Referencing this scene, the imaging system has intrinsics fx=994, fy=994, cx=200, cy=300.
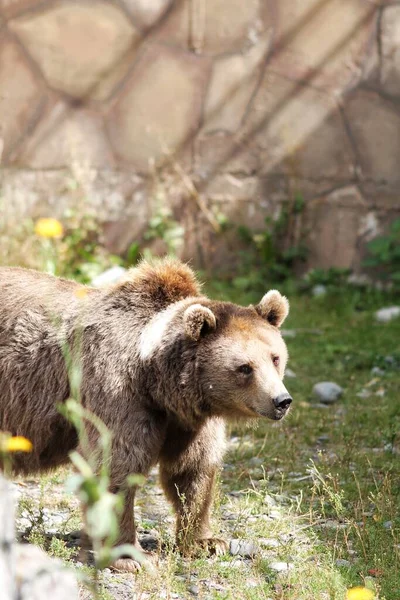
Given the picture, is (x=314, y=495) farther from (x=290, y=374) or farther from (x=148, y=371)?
(x=290, y=374)

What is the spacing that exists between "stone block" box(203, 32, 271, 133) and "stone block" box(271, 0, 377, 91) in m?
0.27

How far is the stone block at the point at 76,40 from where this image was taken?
10516 mm

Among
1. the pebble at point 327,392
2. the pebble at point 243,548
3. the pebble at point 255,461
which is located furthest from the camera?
the pebble at point 327,392

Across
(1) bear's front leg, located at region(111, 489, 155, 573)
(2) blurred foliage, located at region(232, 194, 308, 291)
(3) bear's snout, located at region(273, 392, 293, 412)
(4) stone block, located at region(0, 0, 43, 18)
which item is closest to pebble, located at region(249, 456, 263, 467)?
(1) bear's front leg, located at region(111, 489, 155, 573)

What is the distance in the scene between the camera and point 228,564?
4750 millimetres

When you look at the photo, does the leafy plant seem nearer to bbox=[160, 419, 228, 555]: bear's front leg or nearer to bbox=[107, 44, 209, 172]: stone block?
bbox=[107, 44, 209, 172]: stone block

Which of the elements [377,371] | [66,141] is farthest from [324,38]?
[377,371]

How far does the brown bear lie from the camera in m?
4.65

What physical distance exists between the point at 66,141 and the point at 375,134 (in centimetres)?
327

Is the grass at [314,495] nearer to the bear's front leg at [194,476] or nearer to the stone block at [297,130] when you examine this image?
the bear's front leg at [194,476]

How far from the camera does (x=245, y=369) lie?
15.2ft

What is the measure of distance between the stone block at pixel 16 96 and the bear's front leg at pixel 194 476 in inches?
253

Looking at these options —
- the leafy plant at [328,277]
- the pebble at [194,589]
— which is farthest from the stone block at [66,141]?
the pebble at [194,589]

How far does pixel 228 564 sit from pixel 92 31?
285 inches
